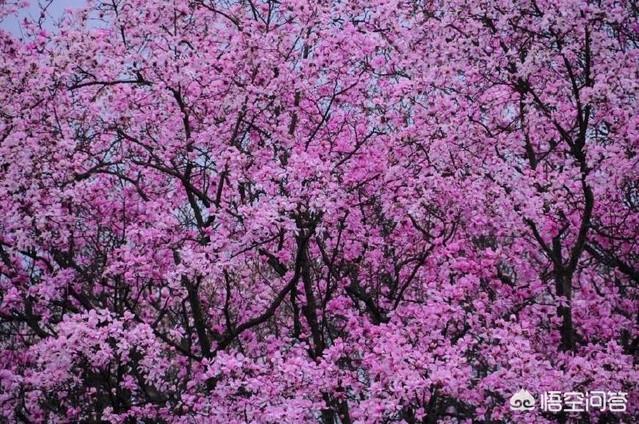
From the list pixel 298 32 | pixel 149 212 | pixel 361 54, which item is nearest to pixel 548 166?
pixel 361 54

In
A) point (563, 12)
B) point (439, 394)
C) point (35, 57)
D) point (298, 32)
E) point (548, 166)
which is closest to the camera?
point (439, 394)

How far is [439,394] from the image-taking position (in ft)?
30.0

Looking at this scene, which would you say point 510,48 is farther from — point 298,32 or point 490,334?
point 490,334

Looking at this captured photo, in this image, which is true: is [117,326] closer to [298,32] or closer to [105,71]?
[105,71]

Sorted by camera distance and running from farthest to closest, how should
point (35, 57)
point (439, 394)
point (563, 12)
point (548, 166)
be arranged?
point (548, 166) → point (35, 57) → point (563, 12) → point (439, 394)

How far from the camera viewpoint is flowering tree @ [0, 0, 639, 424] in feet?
32.8

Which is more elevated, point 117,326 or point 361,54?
point 361,54

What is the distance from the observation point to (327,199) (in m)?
10.6

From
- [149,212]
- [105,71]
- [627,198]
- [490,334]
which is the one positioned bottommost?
[490,334]

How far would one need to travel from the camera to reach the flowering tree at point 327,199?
10.0 m

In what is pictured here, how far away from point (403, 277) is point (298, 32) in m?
5.13

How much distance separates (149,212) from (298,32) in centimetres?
405

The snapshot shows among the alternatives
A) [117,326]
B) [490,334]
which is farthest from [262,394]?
[490,334]

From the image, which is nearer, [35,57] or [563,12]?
[563,12]
